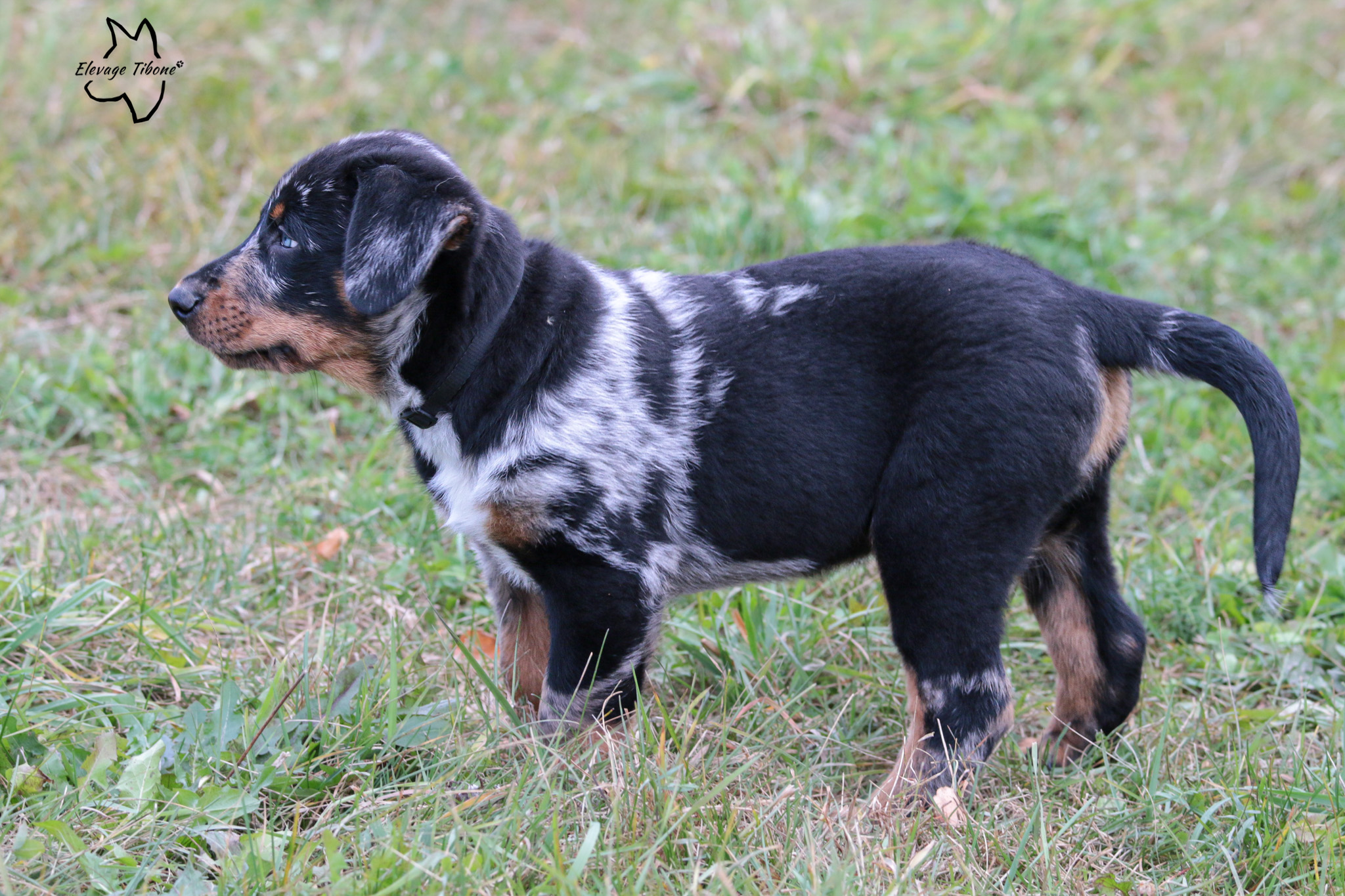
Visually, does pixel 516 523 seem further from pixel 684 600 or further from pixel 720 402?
pixel 684 600

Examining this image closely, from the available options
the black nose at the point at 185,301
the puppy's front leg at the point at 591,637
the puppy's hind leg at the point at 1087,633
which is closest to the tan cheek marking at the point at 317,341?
the black nose at the point at 185,301

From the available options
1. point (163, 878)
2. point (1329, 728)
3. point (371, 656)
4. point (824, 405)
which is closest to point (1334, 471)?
point (1329, 728)

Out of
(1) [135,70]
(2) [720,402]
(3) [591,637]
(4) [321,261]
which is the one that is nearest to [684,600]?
(3) [591,637]

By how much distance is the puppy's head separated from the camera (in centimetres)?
306

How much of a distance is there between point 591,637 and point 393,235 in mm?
1100

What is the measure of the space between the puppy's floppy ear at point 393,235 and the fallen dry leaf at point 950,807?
1.77m

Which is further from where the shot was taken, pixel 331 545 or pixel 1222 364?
pixel 331 545

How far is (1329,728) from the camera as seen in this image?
3451 millimetres

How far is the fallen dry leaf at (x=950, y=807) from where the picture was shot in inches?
117

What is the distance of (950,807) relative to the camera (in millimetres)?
3016

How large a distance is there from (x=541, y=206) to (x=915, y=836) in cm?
403

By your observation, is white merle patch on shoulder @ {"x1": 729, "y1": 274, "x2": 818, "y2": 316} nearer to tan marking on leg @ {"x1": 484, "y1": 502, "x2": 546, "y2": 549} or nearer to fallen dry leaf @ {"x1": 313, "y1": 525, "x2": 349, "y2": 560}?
tan marking on leg @ {"x1": 484, "y1": 502, "x2": 546, "y2": 549}

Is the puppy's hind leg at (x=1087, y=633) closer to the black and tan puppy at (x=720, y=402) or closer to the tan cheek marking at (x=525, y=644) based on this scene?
the black and tan puppy at (x=720, y=402)

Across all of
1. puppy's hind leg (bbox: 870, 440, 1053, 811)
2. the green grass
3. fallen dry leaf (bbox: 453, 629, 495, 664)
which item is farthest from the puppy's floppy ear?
puppy's hind leg (bbox: 870, 440, 1053, 811)
